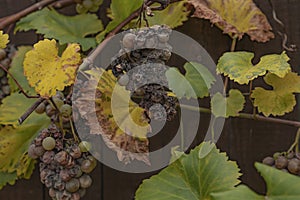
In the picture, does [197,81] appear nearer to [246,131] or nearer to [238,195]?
[246,131]

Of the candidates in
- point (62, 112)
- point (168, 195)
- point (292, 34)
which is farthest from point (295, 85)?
point (62, 112)

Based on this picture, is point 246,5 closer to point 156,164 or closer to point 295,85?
point 295,85

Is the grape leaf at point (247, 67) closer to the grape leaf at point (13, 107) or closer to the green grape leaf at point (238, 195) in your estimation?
the green grape leaf at point (238, 195)

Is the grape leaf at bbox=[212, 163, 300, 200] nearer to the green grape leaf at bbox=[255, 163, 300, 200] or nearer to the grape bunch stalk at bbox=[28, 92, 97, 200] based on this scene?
the green grape leaf at bbox=[255, 163, 300, 200]

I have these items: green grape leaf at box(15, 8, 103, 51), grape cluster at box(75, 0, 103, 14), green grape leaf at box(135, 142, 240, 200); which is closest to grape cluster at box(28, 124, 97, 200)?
green grape leaf at box(135, 142, 240, 200)

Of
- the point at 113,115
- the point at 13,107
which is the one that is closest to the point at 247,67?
the point at 113,115
